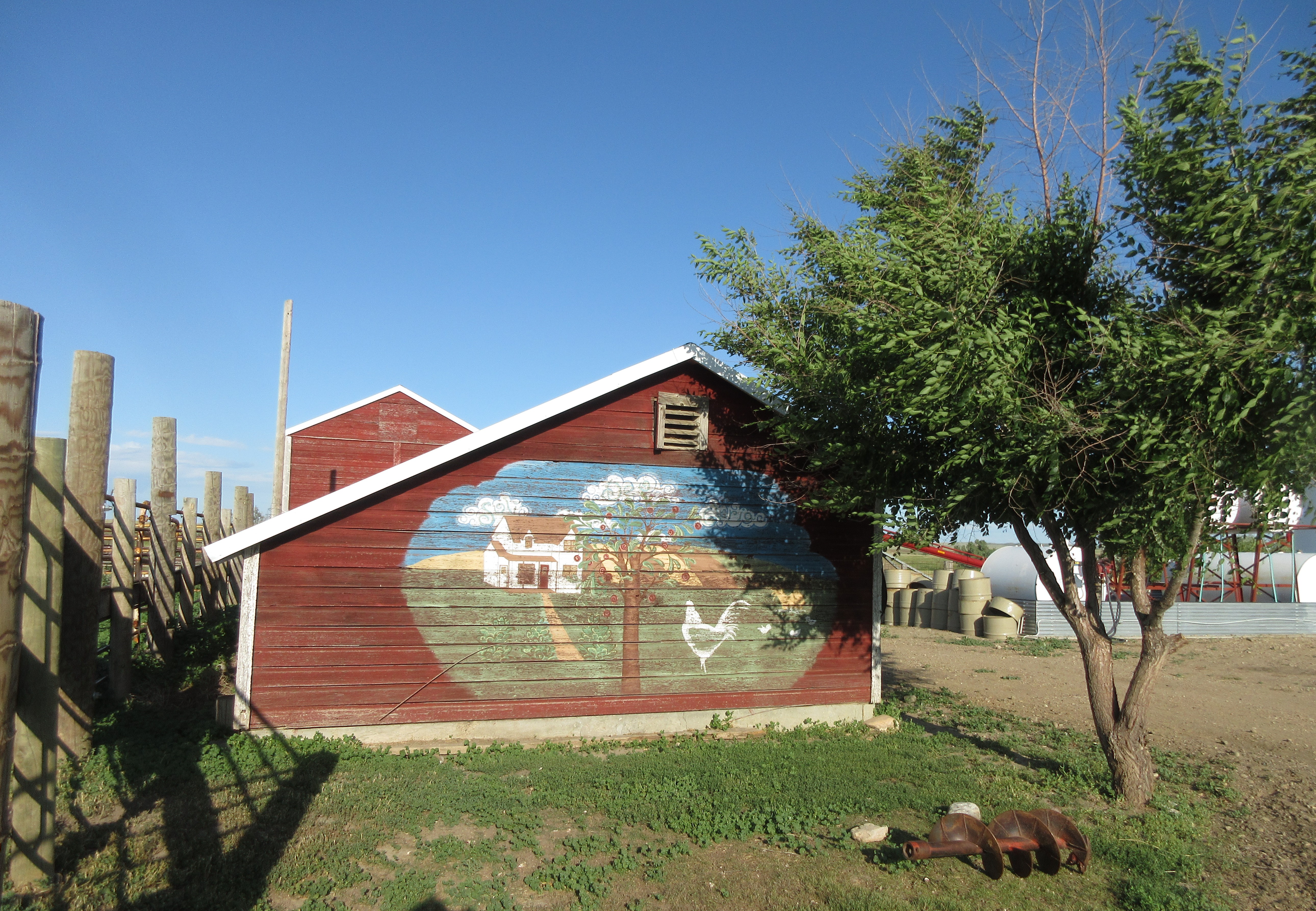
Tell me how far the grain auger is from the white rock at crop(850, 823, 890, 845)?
0.44 meters

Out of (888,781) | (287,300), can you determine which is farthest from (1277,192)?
(287,300)

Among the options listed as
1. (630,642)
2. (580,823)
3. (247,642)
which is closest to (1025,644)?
(630,642)

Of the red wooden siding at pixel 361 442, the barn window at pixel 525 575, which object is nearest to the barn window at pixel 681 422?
the barn window at pixel 525 575

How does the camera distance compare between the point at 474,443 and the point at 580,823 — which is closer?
the point at 580,823

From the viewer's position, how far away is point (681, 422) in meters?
9.69

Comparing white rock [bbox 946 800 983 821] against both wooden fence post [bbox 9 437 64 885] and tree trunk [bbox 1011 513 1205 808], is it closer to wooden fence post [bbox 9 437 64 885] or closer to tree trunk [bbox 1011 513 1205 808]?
tree trunk [bbox 1011 513 1205 808]

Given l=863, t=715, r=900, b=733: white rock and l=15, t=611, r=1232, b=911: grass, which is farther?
l=863, t=715, r=900, b=733: white rock

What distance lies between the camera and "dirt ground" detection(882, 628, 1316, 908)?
6.32m

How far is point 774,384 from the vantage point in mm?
9648

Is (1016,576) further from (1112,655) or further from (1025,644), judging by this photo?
(1112,655)

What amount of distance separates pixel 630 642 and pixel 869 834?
3716 mm

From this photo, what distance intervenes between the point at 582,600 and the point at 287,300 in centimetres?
1230

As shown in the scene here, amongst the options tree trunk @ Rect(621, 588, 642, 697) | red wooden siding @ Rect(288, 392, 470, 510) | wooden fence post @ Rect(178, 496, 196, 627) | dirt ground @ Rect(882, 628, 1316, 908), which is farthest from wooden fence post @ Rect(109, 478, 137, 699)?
dirt ground @ Rect(882, 628, 1316, 908)

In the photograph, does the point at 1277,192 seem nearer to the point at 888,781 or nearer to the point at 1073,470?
the point at 1073,470
